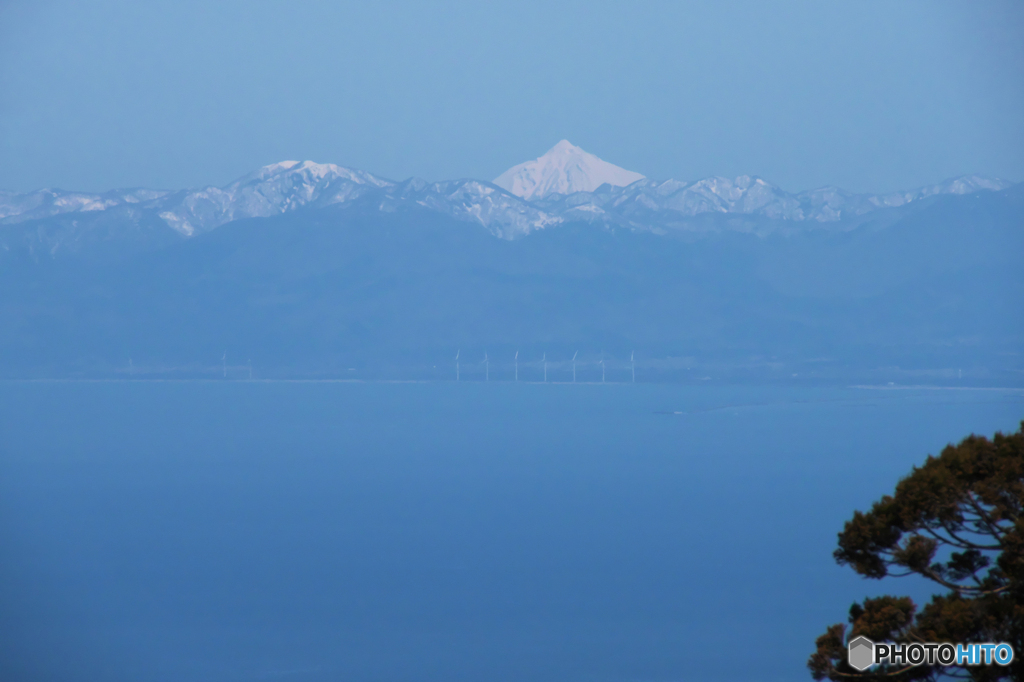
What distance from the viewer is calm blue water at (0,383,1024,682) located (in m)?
19.0

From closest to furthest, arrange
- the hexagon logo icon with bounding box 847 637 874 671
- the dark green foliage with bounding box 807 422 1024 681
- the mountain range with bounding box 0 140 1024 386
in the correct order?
the dark green foliage with bounding box 807 422 1024 681
the hexagon logo icon with bounding box 847 637 874 671
the mountain range with bounding box 0 140 1024 386

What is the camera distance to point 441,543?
3019cm

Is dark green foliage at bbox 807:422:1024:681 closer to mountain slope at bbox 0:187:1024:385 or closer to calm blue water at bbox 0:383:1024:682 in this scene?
calm blue water at bbox 0:383:1024:682

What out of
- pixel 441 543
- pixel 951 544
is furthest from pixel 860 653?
pixel 441 543

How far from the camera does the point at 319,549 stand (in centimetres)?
2906

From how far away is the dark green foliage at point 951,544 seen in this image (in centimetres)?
537

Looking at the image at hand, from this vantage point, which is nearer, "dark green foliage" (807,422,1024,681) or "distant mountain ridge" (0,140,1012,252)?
"dark green foliage" (807,422,1024,681)

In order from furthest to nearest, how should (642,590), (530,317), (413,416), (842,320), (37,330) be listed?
(530,317) → (842,320) → (37,330) → (413,416) → (642,590)

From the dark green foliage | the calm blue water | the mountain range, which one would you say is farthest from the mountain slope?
the dark green foliage

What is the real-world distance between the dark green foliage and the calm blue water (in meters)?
11.2

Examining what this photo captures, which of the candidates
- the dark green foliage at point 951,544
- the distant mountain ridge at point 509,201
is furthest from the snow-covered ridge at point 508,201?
the dark green foliage at point 951,544

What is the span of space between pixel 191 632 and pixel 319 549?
7900mm

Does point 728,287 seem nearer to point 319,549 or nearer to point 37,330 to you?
point 37,330

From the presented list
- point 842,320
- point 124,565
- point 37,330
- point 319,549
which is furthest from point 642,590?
point 842,320
